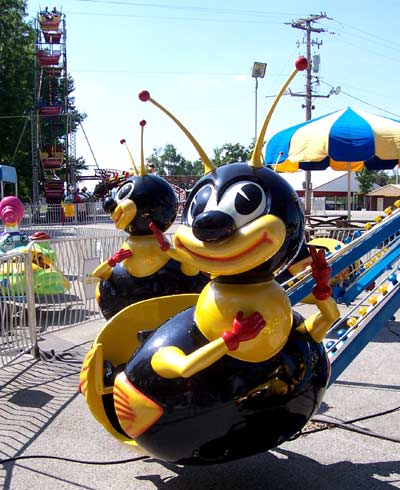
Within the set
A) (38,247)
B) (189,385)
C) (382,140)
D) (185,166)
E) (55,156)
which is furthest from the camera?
(185,166)

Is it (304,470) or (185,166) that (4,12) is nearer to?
(304,470)

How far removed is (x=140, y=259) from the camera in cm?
493

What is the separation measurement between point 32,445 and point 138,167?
2.60 meters

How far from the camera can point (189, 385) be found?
2.53 meters

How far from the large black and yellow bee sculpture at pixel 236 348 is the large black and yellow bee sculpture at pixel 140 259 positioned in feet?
7.15

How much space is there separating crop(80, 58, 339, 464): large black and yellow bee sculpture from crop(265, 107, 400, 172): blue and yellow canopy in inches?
239

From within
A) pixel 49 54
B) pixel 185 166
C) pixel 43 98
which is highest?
pixel 49 54

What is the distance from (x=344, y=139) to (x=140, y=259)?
16.8 ft

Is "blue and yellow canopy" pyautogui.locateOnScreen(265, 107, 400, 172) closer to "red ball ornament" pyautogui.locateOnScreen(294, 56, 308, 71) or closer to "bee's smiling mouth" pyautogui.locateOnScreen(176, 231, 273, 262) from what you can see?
"red ball ornament" pyautogui.locateOnScreen(294, 56, 308, 71)

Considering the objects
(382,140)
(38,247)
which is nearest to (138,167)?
(38,247)

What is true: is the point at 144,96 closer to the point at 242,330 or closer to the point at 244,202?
the point at 244,202

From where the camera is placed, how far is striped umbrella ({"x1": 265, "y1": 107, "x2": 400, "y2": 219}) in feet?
28.6

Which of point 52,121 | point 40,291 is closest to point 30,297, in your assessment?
point 40,291

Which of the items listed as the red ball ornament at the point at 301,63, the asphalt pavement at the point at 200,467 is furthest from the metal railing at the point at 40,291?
the red ball ornament at the point at 301,63
